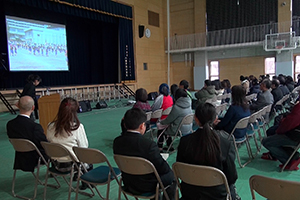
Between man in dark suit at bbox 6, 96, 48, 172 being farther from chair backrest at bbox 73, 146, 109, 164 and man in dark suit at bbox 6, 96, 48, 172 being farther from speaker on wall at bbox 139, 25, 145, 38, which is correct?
speaker on wall at bbox 139, 25, 145, 38

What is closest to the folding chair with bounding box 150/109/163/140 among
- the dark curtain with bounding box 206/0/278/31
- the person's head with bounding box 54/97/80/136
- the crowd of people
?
the crowd of people

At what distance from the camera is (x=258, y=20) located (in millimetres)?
15047

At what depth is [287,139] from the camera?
3.09m

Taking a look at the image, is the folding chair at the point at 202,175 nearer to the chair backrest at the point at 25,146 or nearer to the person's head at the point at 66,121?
the person's head at the point at 66,121

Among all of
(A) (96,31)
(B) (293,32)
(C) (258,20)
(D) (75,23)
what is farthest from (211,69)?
(D) (75,23)

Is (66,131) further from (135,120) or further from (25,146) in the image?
(135,120)

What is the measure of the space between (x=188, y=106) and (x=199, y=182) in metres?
2.37

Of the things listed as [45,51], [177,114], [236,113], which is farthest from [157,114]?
[45,51]

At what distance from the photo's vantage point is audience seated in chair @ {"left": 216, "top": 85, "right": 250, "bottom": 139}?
11.5ft

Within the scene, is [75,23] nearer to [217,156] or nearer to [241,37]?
[241,37]

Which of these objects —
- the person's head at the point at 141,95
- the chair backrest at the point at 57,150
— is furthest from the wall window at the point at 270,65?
the chair backrest at the point at 57,150

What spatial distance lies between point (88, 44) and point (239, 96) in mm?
13228

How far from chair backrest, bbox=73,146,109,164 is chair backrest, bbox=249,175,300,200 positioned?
119 cm

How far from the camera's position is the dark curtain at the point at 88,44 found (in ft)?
39.6
